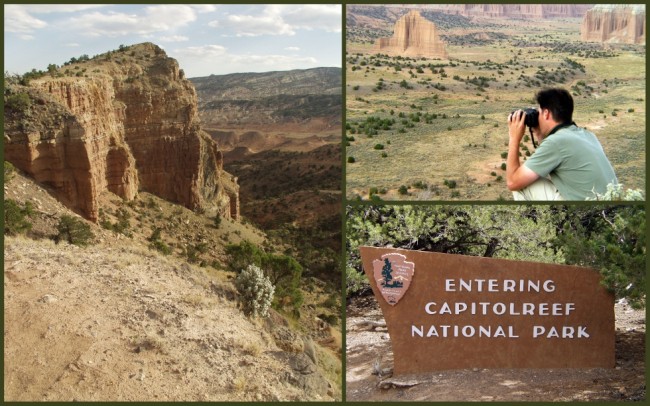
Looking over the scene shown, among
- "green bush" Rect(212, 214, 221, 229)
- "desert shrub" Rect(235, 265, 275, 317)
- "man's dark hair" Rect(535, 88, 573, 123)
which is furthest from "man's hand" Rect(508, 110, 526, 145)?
"green bush" Rect(212, 214, 221, 229)

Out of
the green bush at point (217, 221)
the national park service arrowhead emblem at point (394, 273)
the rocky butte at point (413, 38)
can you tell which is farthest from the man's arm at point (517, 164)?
the green bush at point (217, 221)

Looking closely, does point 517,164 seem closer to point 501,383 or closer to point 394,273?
point 394,273

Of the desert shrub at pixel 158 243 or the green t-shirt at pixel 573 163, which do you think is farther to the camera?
the desert shrub at pixel 158 243

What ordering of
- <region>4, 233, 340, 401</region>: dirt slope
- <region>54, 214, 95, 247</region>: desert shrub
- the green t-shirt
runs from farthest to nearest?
1. <region>54, 214, 95, 247</region>: desert shrub
2. <region>4, 233, 340, 401</region>: dirt slope
3. the green t-shirt

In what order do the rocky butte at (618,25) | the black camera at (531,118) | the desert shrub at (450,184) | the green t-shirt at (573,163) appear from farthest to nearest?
the rocky butte at (618,25) → the desert shrub at (450,184) → the black camera at (531,118) → the green t-shirt at (573,163)

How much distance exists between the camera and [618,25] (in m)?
28.7

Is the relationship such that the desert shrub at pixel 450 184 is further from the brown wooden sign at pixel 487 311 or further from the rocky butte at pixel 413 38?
the rocky butte at pixel 413 38

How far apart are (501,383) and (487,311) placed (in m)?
1.08

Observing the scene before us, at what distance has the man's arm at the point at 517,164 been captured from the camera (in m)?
5.35

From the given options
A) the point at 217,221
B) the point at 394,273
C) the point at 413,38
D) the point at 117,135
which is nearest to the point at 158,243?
the point at 117,135

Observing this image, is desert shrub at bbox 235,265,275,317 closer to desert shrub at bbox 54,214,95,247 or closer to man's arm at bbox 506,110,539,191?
desert shrub at bbox 54,214,95,247

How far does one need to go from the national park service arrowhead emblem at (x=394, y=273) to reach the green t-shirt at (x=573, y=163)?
3808 millimetres

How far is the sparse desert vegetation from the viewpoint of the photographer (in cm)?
1220

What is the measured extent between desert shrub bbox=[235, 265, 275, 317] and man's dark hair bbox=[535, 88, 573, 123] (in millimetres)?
9966
